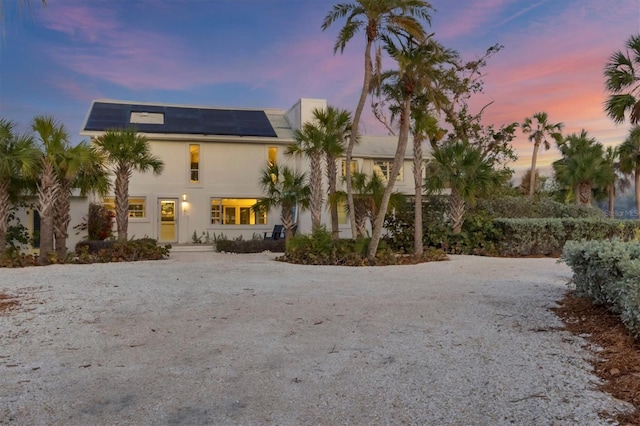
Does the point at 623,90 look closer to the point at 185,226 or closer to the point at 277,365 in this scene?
the point at 277,365

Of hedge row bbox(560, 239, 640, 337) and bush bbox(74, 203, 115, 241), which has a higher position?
bush bbox(74, 203, 115, 241)

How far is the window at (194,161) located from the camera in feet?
67.7

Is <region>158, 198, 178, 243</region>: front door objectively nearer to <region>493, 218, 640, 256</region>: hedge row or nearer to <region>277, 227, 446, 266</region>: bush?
<region>277, 227, 446, 266</region>: bush

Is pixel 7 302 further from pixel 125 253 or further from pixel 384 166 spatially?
pixel 384 166

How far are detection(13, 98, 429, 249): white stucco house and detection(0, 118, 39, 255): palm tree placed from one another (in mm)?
7241

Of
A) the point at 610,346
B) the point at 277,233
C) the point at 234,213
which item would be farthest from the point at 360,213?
the point at 610,346

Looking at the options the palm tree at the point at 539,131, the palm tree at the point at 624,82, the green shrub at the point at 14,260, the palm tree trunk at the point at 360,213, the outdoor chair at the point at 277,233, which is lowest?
the green shrub at the point at 14,260

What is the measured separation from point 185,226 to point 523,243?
526 inches

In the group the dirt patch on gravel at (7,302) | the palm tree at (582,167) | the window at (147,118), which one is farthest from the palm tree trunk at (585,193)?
the dirt patch on gravel at (7,302)

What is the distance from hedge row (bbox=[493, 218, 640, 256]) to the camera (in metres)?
14.4

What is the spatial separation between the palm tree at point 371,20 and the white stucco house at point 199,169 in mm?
8491

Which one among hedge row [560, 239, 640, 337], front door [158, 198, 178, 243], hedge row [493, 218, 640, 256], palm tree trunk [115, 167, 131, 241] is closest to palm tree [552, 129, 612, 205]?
hedge row [493, 218, 640, 256]

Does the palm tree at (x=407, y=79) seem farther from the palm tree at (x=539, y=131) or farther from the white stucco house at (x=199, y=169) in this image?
the palm tree at (x=539, y=131)

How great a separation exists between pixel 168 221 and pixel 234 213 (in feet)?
9.31
